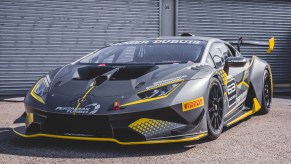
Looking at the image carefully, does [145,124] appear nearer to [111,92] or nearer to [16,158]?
[111,92]

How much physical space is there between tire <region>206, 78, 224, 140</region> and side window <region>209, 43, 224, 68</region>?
1.69 feet

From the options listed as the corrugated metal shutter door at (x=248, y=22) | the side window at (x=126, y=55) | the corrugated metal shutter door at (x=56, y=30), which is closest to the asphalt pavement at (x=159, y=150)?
the side window at (x=126, y=55)

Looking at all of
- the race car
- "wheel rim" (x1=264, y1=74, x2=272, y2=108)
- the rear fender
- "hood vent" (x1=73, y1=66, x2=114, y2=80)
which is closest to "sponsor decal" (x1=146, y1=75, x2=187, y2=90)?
the race car

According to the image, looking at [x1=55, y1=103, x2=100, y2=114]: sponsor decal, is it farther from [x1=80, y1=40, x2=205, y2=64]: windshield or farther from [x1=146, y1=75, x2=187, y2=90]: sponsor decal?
[x1=80, y1=40, x2=205, y2=64]: windshield

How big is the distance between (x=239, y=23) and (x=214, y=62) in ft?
30.0

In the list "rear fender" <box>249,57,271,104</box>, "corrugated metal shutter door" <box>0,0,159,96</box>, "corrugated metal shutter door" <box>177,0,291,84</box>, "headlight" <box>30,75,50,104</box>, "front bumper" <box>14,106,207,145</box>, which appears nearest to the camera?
"front bumper" <box>14,106,207,145</box>

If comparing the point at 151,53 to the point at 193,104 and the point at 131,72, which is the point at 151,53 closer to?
the point at 131,72

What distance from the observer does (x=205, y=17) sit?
14055 millimetres

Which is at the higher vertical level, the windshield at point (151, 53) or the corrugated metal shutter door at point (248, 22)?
the windshield at point (151, 53)

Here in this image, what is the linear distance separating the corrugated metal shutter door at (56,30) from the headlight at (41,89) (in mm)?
6921

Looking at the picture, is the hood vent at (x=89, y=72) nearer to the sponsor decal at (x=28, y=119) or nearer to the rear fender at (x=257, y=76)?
the sponsor decal at (x=28, y=119)

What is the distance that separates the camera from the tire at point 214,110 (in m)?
5.03

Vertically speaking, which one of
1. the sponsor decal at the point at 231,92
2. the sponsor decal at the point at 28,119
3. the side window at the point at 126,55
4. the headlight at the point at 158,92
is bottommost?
the sponsor decal at the point at 231,92

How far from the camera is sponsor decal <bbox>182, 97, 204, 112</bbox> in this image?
15.1 ft
